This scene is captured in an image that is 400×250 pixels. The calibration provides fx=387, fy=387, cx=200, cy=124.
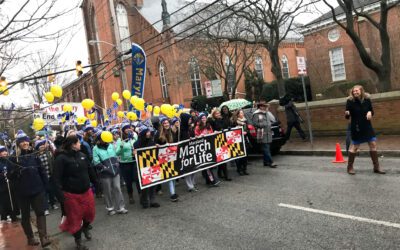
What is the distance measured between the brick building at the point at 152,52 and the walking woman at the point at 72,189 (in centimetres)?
2579

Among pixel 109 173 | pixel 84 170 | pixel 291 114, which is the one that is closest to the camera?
pixel 84 170

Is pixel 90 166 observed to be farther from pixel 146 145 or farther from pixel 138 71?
pixel 138 71

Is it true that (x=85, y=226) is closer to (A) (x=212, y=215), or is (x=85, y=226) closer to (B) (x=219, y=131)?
(A) (x=212, y=215)

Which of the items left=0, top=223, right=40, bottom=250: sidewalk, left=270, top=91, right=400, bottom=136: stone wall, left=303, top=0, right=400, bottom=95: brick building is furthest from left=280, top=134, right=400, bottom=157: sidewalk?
left=303, top=0, right=400, bottom=95: brick building

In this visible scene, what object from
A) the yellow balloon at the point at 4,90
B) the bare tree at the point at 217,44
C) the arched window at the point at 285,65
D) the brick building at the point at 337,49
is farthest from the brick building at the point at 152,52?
the yellow balloon at the point at 4,90

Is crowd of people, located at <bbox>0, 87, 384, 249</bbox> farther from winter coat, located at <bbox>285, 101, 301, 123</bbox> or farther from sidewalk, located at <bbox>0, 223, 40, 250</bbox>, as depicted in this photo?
winter coat, located at <bbox>285, 101, 301, 123</bbox>

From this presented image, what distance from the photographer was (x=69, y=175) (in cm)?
593

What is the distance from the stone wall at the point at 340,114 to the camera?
12.6 metres

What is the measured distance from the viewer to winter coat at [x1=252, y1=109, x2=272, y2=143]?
1054 centimetres

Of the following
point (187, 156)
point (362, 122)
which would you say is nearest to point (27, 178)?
point (187, 156)

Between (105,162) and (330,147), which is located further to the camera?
(330,147)

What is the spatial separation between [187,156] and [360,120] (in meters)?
3.86

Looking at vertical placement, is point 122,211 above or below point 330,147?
below

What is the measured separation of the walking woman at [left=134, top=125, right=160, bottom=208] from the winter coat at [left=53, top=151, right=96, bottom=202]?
2.28 m
